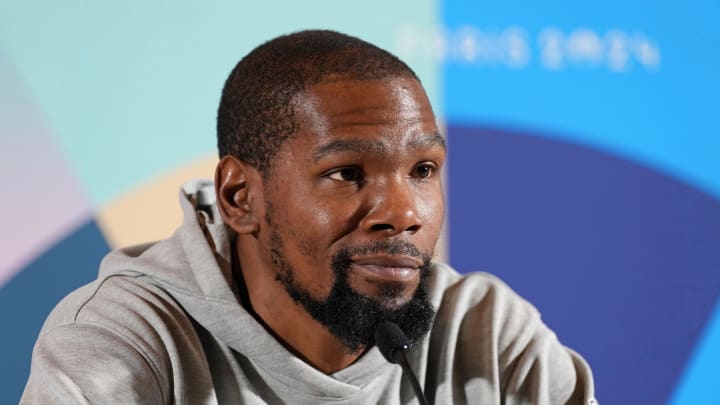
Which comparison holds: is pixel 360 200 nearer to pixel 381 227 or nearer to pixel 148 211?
pixel 381 227

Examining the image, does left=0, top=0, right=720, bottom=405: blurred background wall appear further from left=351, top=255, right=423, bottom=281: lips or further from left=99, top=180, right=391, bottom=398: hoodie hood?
left=351, top=255, right=423, bottom=281: lips

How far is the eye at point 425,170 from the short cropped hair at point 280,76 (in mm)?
115

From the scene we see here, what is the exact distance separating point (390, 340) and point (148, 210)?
742 millimetres

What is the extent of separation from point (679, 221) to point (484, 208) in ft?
1.60

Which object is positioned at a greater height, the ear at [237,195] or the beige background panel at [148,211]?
the ear at [237,195]

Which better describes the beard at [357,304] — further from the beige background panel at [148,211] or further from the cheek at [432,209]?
the beige background panel at [148,211]

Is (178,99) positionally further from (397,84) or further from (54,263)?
(397,84)

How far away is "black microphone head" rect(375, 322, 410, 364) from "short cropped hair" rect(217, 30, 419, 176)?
0.25m

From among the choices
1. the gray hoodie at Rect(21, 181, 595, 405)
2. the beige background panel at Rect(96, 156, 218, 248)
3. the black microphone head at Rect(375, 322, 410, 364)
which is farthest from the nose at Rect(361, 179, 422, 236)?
the beige background panel at Rect(96, 156, 218, 248)

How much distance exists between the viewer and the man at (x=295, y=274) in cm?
117

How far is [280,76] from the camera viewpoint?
48.2 inches

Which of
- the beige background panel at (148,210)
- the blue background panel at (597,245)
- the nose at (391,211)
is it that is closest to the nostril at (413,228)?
the nose at (391,211)

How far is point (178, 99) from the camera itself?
1.74 metres

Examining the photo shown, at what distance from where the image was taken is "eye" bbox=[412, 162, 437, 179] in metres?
1.22
